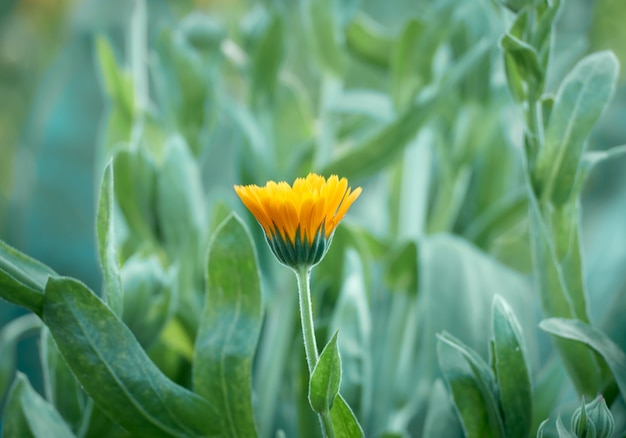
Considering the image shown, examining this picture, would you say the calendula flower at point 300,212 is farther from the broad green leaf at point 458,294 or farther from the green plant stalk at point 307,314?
the broad green leaf at point 458,294

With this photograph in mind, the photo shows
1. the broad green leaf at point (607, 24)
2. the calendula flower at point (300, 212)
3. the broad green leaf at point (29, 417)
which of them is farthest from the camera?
the broad green leaf at point (607, 24)

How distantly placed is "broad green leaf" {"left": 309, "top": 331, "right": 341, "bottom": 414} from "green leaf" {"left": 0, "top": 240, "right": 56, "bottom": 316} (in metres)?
0.11

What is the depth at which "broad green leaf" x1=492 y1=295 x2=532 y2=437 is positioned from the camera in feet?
1.03

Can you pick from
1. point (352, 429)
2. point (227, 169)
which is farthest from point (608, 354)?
point (227, 169)

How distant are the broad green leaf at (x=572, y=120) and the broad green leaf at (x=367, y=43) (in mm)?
242

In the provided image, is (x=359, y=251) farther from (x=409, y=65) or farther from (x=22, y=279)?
(x=22, y=279)

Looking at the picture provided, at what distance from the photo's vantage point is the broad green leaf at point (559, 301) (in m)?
0.34

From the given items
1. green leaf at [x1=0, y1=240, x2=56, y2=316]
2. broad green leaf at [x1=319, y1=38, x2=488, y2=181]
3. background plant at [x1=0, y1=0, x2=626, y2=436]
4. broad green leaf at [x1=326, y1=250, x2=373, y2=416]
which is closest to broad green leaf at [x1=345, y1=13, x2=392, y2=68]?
background plant at [x1=0, y1=0, x2=626, y2=436]

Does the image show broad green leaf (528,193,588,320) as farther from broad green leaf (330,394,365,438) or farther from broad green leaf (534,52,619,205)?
broad green leaf (330,394,365,438)

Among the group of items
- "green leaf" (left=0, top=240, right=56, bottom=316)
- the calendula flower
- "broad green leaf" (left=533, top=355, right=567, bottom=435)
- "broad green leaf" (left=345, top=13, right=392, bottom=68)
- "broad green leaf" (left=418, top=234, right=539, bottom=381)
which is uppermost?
"broad green leaf" (left=345, top=13, right=392, bottom=68)

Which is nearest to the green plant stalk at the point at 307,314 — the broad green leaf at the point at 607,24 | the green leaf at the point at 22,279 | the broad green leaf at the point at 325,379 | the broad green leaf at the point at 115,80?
the broad green leaf at the point at 325,379

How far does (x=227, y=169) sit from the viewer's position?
0.84 metres

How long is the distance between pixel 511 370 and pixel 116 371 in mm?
158

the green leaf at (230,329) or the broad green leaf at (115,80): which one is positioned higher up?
the broad green leaf at (115,80)
